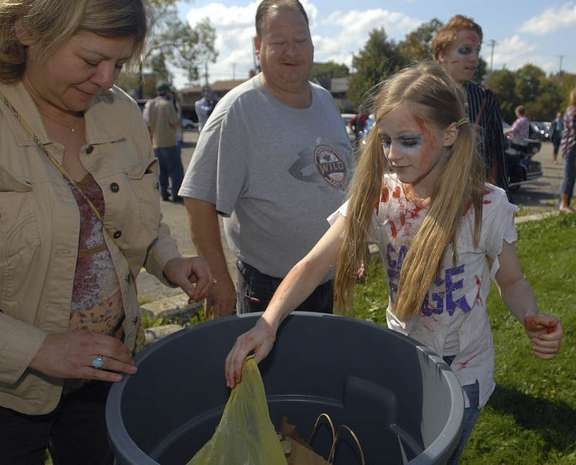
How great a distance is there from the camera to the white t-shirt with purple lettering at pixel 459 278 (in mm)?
1694

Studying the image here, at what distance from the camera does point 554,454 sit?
2.53 meters

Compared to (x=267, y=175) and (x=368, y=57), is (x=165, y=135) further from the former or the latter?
(x=368, y=57)

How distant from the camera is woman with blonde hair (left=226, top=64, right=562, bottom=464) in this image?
167cm

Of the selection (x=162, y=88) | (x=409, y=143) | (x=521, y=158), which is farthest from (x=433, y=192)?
(x=521, y=158)

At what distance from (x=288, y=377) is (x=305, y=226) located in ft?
2.56

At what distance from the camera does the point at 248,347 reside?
138 centimetres

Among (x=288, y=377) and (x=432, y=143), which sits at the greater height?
(x=432, y=143)

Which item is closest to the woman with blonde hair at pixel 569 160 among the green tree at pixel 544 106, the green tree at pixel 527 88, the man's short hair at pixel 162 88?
the man's short hair at pixel 162 88

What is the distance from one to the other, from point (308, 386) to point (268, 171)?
0.90m

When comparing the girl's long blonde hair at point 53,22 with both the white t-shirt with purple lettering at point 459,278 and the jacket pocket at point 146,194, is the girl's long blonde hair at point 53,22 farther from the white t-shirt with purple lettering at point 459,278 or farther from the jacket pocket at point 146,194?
the white t-shirt with purple lettering at point 459,278

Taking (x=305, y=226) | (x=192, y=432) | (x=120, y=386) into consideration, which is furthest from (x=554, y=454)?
(x=120, y=386)

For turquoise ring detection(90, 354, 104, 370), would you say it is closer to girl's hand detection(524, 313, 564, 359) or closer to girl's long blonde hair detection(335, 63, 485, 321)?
girl's long blonde hair detection(335, 63, 485, 321)

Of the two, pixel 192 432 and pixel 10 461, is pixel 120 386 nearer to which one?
pixel 192 432

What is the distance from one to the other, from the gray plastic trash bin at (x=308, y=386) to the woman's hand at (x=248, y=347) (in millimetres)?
94
